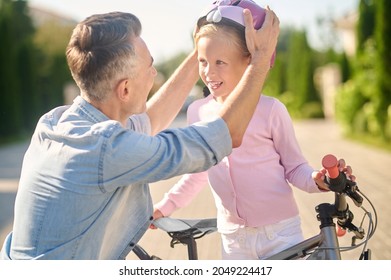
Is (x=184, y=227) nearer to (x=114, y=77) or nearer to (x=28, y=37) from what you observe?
(x=114, y=77)

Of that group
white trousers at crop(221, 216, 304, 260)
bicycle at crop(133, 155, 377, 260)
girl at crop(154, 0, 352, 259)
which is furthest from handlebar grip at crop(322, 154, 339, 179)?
white trousers at crop(221, 216, 304, 260)

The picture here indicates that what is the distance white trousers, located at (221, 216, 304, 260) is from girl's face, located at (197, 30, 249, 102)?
1.20ft

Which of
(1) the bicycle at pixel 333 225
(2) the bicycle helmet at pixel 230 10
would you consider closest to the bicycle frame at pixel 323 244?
(1) the bicycle at pixel 333 225

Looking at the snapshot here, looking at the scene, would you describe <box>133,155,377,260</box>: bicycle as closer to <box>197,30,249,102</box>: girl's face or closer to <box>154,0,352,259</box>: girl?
<box>154,0,352,259</box>: girl

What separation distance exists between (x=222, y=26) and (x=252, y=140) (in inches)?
12.0

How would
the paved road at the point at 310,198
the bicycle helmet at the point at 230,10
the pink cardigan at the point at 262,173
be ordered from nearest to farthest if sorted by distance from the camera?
the bicycle helmet at the point at 230,10
the pink cardigan at the point at 262,173
the paved road at the point at 310,198

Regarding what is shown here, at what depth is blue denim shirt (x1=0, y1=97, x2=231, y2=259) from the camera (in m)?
1.45

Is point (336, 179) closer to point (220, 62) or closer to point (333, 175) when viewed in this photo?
point (333, 175)

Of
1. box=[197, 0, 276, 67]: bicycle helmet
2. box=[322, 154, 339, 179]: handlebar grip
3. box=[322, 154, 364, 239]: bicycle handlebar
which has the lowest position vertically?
box=[322, 154, 364, 239]: bicycle handlebar

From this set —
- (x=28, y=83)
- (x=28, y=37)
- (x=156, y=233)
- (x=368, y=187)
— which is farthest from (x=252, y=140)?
(x=28, y=37)

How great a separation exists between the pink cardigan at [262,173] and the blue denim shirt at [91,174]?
0.34 meters

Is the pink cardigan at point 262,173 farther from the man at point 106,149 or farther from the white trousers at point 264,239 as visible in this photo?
the man at point 106,149

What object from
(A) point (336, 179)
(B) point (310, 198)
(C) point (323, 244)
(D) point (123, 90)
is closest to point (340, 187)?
(A) point (336, 179)

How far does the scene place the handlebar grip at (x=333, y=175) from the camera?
1.46 meters
